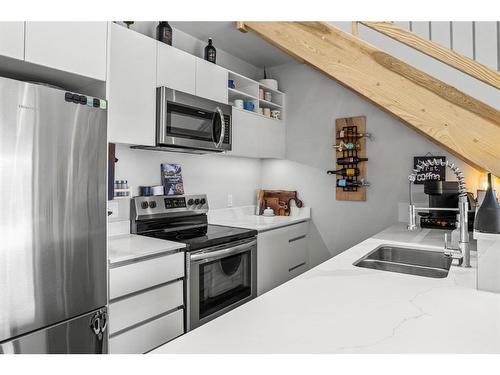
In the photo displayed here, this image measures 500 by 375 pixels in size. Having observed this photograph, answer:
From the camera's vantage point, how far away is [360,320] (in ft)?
3.14

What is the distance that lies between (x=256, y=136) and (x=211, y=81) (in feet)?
2.56

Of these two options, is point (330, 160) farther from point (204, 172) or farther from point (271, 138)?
point (204, 172)

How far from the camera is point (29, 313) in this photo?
144 cm

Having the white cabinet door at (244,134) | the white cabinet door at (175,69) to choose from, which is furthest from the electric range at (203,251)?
the white cabinet door at (175,69)

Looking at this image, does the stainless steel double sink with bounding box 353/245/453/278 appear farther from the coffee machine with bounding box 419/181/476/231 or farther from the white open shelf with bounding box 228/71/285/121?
the white open shelf with bounding box 228/71/285/121

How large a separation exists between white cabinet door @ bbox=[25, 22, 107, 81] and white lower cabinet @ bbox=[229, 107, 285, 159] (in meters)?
1.53

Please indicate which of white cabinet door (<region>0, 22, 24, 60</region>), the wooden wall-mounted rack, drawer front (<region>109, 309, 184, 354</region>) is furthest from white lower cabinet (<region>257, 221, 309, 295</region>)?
white cabinet door (<region>0, 22, 24, 60</region>)

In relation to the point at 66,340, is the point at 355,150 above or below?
above

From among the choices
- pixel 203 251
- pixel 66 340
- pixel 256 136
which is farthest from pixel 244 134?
pixel 66 340

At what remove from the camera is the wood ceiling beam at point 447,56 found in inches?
66.4

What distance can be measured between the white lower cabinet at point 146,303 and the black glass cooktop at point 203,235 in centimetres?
15

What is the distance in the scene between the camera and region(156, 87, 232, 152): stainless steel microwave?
2.41m

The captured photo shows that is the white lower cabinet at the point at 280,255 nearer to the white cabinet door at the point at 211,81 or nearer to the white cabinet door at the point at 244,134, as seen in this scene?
the white cabinet door at the point at 244,134
